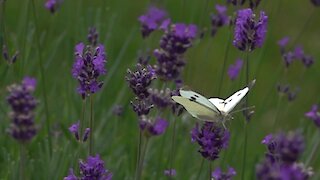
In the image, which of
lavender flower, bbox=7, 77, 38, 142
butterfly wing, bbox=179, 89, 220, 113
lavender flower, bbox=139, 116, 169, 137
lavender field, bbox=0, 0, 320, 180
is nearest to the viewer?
lavender flower, bbox=7, 77, 38, 142

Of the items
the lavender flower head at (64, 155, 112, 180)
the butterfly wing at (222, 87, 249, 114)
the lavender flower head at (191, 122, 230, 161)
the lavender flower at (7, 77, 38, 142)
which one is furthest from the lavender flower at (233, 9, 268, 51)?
the lavender flower at (7, 77, 38, 142)

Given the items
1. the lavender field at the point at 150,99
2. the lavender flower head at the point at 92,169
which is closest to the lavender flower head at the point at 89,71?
the lavender field at the point at 150,99

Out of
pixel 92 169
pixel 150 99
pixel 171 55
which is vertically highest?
pixel 171 55

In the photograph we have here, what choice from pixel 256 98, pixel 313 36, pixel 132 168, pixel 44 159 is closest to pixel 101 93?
pixel 132 168

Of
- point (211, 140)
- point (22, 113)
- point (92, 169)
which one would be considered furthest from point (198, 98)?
point (22, 113)

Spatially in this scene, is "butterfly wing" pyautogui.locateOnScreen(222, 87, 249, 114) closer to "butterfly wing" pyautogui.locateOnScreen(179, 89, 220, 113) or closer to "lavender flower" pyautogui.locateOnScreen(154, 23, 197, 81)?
"butterfly wing" pyautogui.locateOnScreen(179, 89, 220, 113)

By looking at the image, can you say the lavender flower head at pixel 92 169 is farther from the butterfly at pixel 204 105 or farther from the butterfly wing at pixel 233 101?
the butterfly wing at pixel 233 101

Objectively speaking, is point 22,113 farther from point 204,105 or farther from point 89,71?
point 204,105

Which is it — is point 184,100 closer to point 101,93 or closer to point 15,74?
point 15,74
